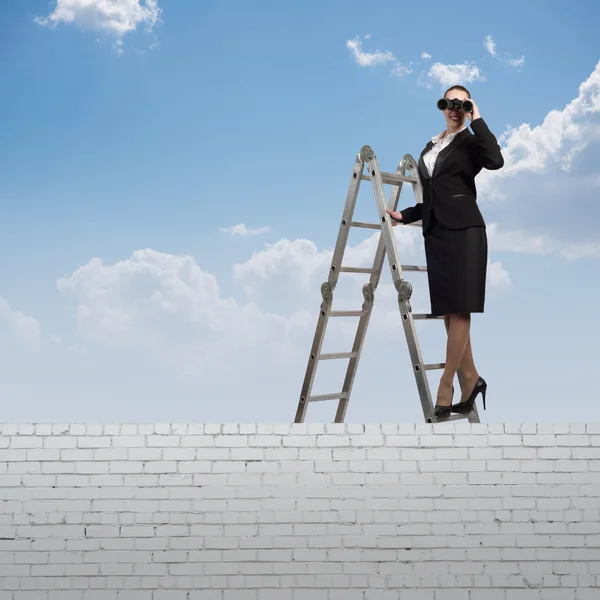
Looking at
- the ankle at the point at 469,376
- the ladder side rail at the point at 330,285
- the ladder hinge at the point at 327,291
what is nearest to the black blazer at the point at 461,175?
the ladder side rail at the point at 330,285

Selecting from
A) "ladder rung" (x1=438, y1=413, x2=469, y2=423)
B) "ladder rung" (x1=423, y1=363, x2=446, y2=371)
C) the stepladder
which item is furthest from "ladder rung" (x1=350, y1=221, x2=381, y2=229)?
"ladder rung" (x1=438, y1=413, x2=469, y2=423)

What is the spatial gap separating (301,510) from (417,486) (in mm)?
525

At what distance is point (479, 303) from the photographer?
405cm

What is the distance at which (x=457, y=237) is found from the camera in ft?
13.4

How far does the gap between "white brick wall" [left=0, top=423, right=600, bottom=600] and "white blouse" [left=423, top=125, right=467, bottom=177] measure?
1.48 meters

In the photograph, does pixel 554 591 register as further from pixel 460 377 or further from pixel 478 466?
pixel 460 377

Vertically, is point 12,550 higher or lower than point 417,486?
lower

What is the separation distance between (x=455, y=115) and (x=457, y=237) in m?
0.68

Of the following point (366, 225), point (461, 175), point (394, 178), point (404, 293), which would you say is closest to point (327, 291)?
point (366, 225)

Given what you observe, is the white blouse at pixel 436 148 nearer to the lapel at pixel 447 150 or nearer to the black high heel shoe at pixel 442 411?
the lapel at pixel 447 150

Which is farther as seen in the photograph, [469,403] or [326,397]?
[326,397]

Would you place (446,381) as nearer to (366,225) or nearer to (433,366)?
(433,366)

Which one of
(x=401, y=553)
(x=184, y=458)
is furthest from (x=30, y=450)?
(x=401, y=553)

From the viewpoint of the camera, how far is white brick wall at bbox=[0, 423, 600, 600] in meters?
3.47
